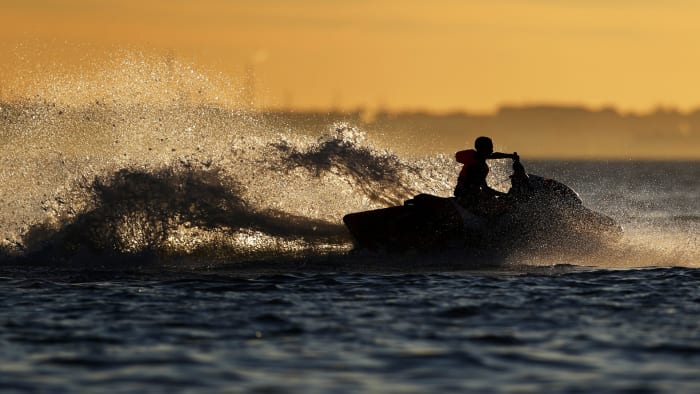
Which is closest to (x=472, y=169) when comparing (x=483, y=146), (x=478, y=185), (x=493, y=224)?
(x=478, y=185)

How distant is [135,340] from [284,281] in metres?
5.23

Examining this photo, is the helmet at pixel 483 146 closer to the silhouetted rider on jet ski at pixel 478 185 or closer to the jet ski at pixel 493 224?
the silhouetted rider on jet ski at pixel 478 185

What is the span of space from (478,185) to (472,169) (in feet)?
0.97

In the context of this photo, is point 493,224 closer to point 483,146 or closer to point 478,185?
point 478,185

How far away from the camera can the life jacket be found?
21.6 meters

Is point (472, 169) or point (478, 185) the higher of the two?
point (472, 169)

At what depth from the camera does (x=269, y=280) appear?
1847 centimetres

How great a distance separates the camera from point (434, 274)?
19.4 m

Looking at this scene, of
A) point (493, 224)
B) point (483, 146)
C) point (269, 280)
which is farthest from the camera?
point (483, 146)

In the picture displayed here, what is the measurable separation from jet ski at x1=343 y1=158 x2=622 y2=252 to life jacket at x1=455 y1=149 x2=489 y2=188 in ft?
1.58

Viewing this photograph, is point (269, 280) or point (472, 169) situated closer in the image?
point (269, 280)

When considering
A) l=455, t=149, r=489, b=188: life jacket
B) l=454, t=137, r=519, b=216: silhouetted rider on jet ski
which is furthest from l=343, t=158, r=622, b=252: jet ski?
l=455, t=149, r=489, b=188: life jacket

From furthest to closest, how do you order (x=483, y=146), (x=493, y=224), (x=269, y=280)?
(x=483, y=146) < (x=493, y=224) < (x=269, y=280)

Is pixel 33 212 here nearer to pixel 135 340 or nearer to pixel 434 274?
pixel 434 274
